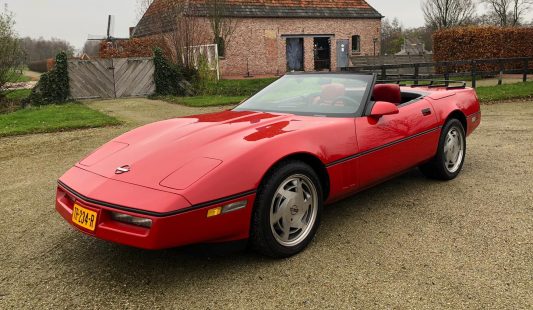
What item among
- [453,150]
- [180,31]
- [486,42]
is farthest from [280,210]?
[486,42]

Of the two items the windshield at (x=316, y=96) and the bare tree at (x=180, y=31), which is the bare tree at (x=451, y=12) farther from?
the windshield at (x=316, y=96)

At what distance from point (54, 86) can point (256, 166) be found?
48.0ft

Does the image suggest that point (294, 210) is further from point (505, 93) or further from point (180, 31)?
point (180, 31)

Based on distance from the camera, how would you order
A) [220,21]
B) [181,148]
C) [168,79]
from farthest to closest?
[220,21] < [168,79] < [181,148]

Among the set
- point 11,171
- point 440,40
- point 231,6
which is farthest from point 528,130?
point 231,6

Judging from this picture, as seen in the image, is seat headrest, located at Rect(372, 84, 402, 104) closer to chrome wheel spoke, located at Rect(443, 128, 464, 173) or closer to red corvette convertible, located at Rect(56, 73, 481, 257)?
red corvette convertible, located at Rect(56, 73, 481, 257)

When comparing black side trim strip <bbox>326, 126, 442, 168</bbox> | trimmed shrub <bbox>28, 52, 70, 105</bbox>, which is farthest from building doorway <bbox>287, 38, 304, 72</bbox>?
black side trim strip <bbox>326, 126, 442, 168</bbox>

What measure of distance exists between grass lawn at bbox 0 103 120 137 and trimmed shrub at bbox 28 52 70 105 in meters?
3.19

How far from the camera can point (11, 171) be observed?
5.82 metres

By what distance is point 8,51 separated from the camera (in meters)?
14.4

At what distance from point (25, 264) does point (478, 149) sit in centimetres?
555

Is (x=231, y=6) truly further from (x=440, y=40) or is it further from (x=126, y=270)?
(x=126, y=270)

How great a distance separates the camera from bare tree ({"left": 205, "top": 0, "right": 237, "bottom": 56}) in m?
22.8

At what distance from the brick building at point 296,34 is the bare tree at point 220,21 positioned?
0.30 metres
